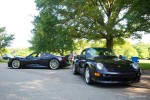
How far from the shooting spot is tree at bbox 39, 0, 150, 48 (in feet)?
66.7

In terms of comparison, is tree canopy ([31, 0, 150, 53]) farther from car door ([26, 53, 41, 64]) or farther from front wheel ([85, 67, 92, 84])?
front wheel ([85, 67, 92, 84])

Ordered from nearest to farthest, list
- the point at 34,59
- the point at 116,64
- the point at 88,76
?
1. the point at 116,64
2. the point at 88,76
3. the point at 34,59

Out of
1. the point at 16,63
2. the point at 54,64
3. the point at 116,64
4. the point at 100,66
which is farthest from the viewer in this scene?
the point at 16,63

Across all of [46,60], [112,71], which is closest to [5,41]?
[46,60]

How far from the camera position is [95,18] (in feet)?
69.5

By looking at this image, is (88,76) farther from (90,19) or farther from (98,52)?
(90,19)

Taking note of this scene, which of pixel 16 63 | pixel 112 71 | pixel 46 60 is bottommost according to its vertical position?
pixel 112 71

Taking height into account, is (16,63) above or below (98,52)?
below

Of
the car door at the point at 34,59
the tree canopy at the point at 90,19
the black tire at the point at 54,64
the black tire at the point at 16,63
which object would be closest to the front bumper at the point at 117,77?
the black tire at the point at 54,64

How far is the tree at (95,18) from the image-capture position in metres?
20.3

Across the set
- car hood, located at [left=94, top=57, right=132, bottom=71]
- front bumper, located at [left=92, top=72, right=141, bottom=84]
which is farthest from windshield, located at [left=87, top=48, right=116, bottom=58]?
front bumper, located at [left=92, top=72, right=141, bottom=84]

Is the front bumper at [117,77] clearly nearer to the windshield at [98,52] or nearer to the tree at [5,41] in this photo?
the windshield at [98,52]

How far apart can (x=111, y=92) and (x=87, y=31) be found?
47.7 ft

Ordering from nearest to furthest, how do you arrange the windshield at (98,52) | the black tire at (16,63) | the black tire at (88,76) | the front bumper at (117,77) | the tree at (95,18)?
the front bumper at (117,77) < the black tire at (88,76) < the windshield at (98,52) < the black tire at (16,63) < the tree at (95,18)
